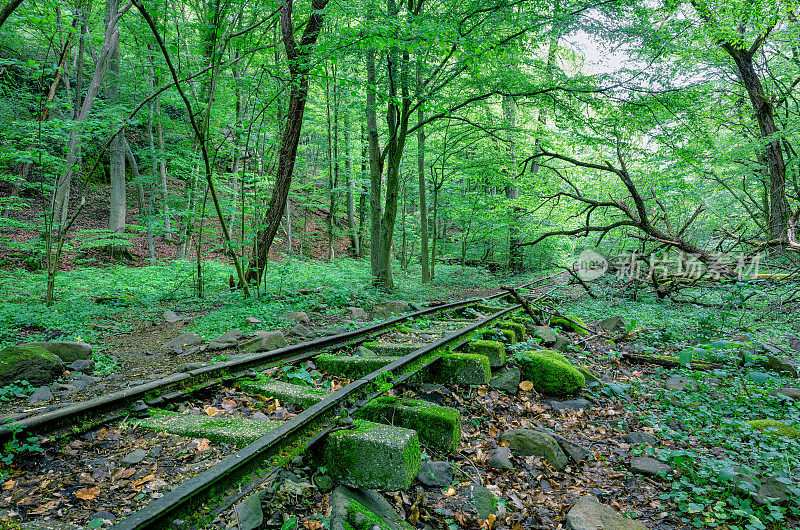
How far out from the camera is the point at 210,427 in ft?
8.41

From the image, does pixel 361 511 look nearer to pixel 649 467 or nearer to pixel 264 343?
pixel 649 467

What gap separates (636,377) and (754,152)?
10.6m

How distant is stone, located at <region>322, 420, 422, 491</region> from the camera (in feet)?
7.53

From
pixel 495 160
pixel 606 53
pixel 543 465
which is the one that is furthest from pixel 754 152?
pixel 543 465

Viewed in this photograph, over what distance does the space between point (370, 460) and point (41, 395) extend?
119 inches

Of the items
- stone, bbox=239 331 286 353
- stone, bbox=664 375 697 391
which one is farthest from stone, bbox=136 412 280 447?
stone, bbox=664 375 697 391

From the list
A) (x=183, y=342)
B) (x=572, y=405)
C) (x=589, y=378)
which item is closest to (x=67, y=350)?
(x=183, y=342)

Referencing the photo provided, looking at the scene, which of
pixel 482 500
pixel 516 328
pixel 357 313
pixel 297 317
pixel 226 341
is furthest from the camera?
pixel 357 313

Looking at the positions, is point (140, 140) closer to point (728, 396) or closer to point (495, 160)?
point (495, 160)

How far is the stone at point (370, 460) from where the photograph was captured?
2295mm

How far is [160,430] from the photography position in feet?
8.52

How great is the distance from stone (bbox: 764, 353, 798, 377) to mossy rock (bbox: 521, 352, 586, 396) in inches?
108

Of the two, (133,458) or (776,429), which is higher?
(133,458)

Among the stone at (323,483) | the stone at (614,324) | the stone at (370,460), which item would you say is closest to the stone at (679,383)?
the stone at (614,324)
